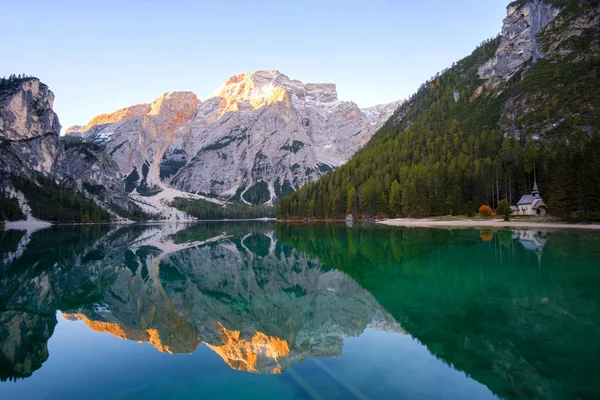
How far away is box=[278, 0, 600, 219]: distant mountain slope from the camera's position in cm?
7881

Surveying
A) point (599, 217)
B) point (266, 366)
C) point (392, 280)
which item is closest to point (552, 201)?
point (599, 217)

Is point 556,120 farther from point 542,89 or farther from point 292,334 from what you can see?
point 292,334

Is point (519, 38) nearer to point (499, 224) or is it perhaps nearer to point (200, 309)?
point (499, 224)

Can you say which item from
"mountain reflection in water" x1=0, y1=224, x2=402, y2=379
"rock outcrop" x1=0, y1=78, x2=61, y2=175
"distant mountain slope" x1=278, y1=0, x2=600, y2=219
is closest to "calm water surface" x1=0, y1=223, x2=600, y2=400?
"mountain reflection in water" x1=0, y1=224, x2=402, y2=379

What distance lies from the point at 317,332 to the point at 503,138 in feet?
376

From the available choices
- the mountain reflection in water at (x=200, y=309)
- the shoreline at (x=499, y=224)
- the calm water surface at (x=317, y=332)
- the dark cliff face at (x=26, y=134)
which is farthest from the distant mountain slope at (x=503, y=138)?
the dark cliff face at (x=26, y=134)

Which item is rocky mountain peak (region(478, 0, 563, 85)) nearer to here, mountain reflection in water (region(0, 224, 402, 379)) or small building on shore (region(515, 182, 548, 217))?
small building on shore (region(515, 182, 548, 217))

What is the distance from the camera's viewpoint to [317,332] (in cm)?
1559

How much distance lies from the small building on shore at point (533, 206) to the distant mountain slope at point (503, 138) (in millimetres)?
3153

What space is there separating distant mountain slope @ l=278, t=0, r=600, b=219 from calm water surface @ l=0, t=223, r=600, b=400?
4769cm

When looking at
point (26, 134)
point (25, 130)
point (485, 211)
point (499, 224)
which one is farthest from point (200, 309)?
point (25, 130)

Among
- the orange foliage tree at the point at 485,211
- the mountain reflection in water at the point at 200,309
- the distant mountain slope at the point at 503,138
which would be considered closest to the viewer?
the mountain reflection in water at the point at 200,309

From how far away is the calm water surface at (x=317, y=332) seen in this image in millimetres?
10039

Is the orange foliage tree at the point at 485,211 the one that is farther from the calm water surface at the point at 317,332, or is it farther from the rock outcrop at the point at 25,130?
the rock outcrop at the point at 25,130
